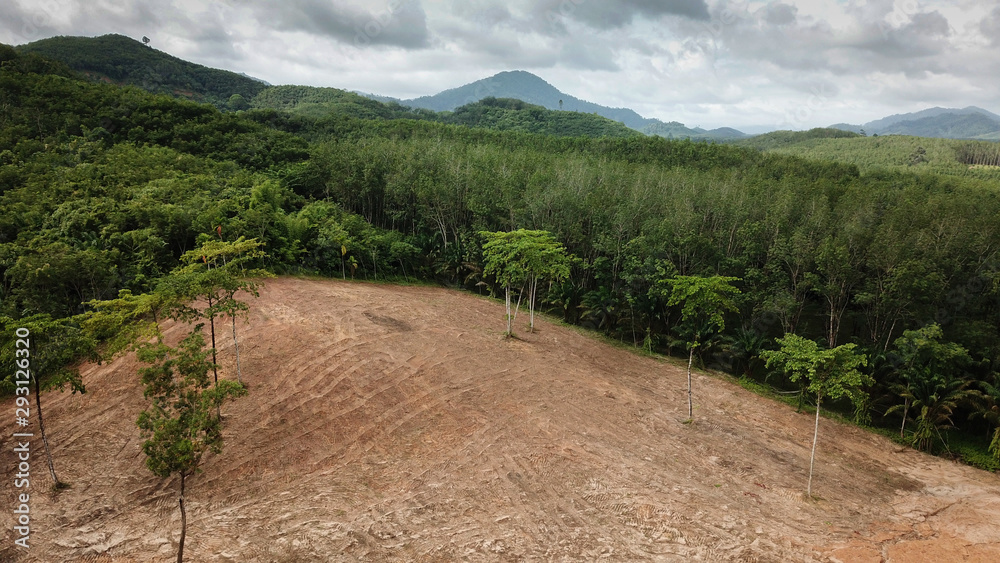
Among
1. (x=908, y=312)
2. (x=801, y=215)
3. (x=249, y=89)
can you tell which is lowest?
(x=908, y=312)

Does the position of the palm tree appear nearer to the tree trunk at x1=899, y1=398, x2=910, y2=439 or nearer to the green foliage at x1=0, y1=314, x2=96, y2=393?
the tree trunk at x1=899, y1=398, x2=910, y2=439

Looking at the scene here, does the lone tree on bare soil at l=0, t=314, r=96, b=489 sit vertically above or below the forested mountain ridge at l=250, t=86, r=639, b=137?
below

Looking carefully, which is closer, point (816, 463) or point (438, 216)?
point (816, 463)

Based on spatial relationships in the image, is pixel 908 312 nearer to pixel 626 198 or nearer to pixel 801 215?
pixel 801 215

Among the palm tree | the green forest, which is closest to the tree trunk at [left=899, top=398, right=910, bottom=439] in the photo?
the palm tree

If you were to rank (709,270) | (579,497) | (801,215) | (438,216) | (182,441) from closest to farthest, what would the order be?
(182,441) → (579,497) → (709,270) → (801,215) → (438,216)

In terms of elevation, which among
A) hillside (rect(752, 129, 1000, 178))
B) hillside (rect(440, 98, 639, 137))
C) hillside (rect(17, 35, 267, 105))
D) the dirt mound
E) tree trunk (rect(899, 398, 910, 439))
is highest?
hillside (rect(17, 35, 267, 105))

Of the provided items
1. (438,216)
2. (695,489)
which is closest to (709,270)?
(695,489)
